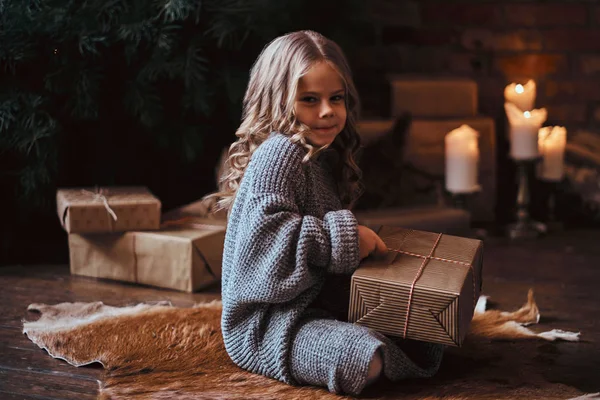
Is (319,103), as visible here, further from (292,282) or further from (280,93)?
(292,282)

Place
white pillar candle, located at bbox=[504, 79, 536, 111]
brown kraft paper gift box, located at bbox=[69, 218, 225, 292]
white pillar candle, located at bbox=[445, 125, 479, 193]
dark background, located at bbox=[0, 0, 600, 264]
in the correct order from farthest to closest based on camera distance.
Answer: white pillar candle, located at bbox=[504, 79, 536, 111], white pillar candle, located at bbox=[445, 125, 479, 193], dark background, located at bbox=[0, 0, 600, 264], brown kraft paper gift box, located at bbox=[69, 218, 225, 292]

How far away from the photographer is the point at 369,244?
1.50 meters

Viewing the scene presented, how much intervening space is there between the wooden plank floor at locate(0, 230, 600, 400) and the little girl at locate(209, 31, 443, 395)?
0.98ft

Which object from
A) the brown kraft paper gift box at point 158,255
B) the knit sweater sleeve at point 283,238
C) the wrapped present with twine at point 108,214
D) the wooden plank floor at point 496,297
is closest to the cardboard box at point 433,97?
the wooden plank floor at point 496,297

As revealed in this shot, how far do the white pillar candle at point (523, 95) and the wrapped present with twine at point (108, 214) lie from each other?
1.20m

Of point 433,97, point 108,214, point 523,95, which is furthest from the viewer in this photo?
point 433,97

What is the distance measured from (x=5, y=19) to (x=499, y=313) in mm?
1457

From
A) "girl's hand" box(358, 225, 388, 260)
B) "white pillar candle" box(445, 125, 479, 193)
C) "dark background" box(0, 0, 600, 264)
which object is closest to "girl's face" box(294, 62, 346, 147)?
→ "girl's hand" box(358, 225, 388, 260)

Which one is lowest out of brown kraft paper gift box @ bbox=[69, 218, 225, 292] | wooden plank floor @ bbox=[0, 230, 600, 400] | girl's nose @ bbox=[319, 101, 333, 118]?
wooden plank floor @ bbox=[0, 230, 600, 400]

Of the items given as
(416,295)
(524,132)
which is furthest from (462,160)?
(416,295)

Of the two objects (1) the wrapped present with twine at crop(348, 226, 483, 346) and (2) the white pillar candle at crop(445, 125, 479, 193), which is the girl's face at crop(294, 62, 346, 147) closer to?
(1) the wrapped present with twine at crop(348, 226, 483, 346)

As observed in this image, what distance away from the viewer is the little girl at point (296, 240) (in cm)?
145

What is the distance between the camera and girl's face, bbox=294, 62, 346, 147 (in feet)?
5.07

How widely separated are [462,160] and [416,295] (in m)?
1.26
